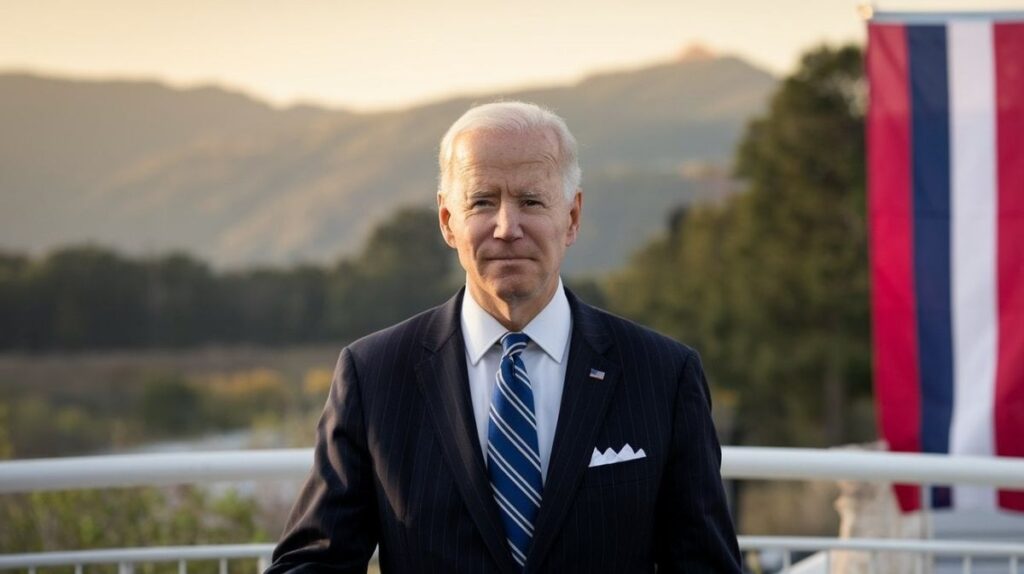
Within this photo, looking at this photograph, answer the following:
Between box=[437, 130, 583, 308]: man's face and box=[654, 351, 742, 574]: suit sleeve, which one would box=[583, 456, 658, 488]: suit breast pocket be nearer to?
box=[654, 351, 742, 574]: suit sleeve

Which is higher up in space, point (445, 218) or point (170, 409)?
point (445, 218)

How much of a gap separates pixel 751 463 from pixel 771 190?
25835mm

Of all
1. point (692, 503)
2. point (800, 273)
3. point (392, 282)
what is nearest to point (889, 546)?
point (692, 503)

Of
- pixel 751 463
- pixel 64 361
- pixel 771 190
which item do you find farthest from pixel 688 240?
pixel 751 463

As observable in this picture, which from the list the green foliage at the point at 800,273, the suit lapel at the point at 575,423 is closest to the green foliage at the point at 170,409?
the green foliage at the point at 800,273

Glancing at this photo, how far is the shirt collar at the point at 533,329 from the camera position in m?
2.11

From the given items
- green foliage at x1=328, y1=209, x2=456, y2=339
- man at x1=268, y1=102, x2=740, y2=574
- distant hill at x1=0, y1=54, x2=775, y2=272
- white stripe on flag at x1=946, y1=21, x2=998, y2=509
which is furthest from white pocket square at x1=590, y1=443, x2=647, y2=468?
distant hill at x1=0, y1=54, x2=775, y2=272

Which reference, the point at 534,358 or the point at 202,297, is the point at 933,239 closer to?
the point at 534,358

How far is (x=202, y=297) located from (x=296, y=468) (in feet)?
118

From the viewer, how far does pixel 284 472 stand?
297 cm

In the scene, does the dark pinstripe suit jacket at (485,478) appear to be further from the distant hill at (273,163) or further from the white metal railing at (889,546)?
the distant hill at (273,163)

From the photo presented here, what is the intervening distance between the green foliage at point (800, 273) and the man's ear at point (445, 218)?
83.7 feet

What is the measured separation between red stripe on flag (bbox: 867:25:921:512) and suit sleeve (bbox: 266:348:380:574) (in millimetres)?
2931

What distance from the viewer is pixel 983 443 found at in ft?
14.9
